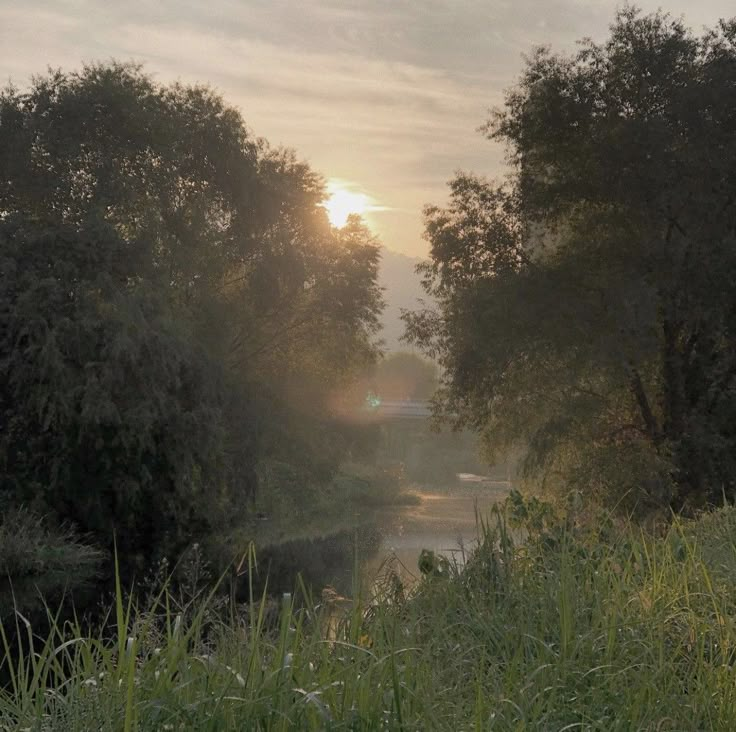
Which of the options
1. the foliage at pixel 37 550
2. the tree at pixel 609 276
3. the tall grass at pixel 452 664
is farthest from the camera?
the tree at pixel 609 276

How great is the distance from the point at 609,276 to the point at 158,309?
8.74 meters

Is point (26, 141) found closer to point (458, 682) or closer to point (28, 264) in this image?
point (28, 264)

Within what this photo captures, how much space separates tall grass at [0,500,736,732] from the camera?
3688mm

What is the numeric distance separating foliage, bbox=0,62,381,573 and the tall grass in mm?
13983

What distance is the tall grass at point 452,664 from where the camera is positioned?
3688mm

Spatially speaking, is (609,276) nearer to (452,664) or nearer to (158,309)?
→ (158,309)

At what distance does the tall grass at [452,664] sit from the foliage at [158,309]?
45.9ft

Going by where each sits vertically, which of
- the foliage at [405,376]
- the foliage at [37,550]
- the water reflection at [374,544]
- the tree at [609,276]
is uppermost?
the tree at [609,276]

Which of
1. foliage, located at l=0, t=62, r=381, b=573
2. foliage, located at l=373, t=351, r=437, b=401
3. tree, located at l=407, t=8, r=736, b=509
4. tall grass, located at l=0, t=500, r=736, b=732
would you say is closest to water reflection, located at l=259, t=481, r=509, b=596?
foliage, located at l=0, t=62, r=381, b=573

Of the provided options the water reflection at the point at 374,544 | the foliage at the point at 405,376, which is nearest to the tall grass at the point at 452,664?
the water reflection at the point at 374,544

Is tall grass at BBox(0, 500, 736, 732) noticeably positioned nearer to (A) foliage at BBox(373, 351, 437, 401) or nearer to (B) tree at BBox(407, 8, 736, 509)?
(B) tree at BBox(407, 8, 736, 509)

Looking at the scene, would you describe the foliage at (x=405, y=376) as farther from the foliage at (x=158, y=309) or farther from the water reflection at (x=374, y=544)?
the foliage at (x=158, y=309)

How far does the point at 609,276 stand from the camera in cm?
1891

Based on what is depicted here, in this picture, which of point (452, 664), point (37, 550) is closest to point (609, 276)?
point (37, 550)
